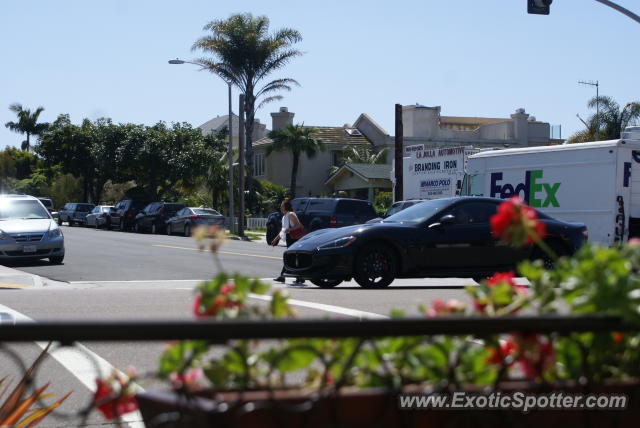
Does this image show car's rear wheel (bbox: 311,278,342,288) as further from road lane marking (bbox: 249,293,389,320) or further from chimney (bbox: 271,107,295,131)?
chimney (bbox: 271,107,295,131)

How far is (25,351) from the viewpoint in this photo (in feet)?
25.2

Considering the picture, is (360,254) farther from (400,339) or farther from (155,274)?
(400,339)

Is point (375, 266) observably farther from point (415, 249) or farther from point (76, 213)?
point (76, 213)

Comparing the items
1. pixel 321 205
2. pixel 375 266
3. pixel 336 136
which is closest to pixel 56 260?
pixel 375 266

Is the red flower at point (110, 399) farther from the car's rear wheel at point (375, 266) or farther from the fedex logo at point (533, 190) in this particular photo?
the fedex logo at point (533, 190)

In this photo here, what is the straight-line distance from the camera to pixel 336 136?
60312 mm

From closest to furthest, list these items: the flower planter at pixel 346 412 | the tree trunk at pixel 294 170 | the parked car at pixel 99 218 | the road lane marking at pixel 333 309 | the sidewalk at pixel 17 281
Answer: the flower planter at pixel 346 412 < the road lane marking at pixel 333 309 < the sidewalk at pixel 17 281 < the parked car at pixel 99 218 < the tree trunk at pixel 294 170

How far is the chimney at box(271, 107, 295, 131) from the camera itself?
6056cm

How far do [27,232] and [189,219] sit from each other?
→ 1845 cm

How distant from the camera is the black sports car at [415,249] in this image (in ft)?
43.7

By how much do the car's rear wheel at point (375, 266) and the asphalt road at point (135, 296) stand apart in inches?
8.2

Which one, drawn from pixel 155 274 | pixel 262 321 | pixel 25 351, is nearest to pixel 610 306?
pixel 262 321

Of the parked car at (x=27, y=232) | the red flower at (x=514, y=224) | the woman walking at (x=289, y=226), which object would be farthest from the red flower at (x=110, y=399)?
the parked car at (x=27, y=232)

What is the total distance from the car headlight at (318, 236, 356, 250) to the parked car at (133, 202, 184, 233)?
2921 cm
